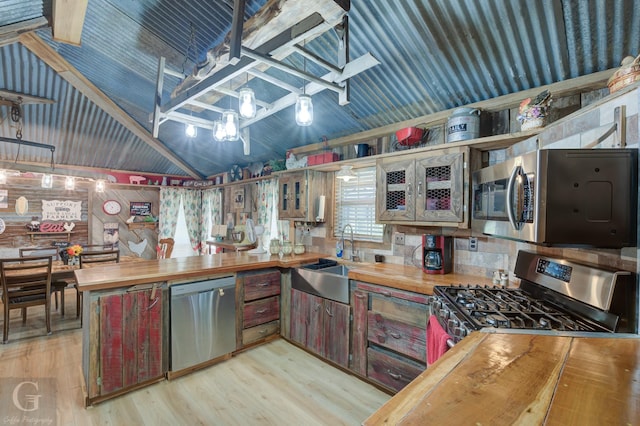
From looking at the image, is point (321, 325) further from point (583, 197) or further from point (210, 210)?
point (210, 210)

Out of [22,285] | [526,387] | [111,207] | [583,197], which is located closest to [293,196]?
[583,197]

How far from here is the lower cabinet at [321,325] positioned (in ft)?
8.77

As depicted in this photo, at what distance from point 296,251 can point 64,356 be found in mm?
2492

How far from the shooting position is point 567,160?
3.97 feet

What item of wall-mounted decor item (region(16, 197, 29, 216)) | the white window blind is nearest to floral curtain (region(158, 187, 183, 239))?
wall-mounted decor item (region(16, 197, 29, 216))

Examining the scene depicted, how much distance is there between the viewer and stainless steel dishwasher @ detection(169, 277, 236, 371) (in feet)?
8.41

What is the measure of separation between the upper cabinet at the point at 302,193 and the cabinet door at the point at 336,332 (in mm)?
1142

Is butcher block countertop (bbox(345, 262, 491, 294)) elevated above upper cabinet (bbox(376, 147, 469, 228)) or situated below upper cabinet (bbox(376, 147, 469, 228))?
below

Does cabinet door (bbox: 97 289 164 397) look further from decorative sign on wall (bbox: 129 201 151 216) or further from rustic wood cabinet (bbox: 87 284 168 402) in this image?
decorative sign on wall (bbox: 129 201 151 216)

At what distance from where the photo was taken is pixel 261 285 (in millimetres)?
3150

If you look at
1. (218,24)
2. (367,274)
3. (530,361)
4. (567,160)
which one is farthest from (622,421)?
(218,24)

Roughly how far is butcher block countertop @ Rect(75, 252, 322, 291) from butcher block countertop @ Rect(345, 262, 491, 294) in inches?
37.3

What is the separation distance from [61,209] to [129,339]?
4550 mm

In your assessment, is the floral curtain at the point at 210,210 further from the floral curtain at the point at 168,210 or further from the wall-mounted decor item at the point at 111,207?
the wall-mounted decor item at the point at 111,207
